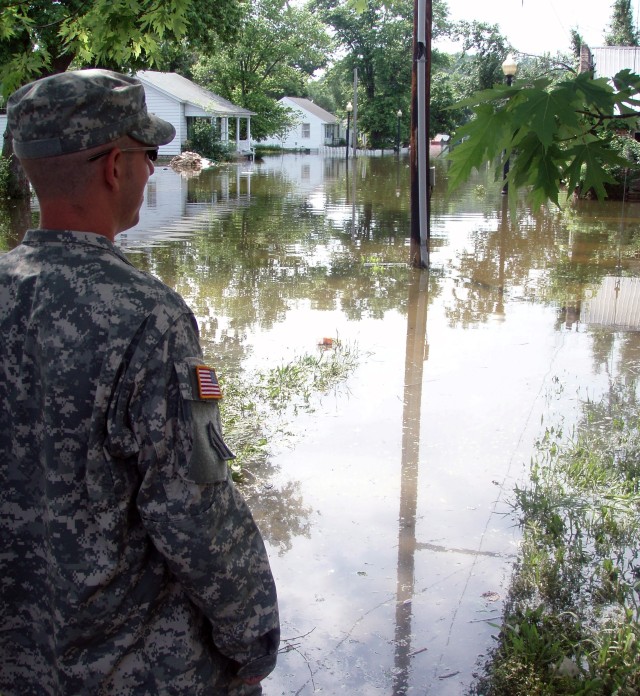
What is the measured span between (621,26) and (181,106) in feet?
123

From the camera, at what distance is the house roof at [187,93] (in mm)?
43906

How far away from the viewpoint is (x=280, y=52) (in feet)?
180

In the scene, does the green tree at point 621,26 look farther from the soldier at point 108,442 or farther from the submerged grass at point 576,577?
the soldier at point 108,442

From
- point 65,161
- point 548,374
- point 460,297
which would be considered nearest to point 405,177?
point 460,297

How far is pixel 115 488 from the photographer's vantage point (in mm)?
1731

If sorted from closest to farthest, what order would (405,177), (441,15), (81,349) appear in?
1. (81,349)
2. (405,177)
3. (441,15)

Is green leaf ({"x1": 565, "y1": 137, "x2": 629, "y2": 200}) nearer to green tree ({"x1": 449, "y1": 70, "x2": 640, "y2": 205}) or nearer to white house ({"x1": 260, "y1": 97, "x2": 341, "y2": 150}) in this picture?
green tree ({"x1": 449, "y1": 70, "x2": 640, "y2": 205})

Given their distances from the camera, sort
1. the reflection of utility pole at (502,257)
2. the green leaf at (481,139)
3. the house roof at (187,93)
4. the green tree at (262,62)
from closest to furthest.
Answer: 1. the green leaf at (481,139)
2. the reflection of utility pole at (502,257)
3. the house roof at (187,93)
4. the green tree at (262,62)

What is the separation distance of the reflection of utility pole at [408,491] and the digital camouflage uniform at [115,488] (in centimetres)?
159

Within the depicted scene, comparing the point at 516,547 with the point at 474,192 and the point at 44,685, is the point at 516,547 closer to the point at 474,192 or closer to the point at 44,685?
the point at 44,685

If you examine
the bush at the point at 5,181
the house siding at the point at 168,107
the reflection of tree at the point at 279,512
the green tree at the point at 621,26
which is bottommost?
the reflection of tree at the point at 279,512

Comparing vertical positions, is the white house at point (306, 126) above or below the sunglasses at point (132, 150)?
above

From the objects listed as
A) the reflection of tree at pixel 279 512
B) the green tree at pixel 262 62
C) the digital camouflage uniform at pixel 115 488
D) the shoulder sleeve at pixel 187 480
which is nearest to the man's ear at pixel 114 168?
→ the digital camouflage uniform at pixel 115 488

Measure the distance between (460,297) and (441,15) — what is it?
55861 mm
